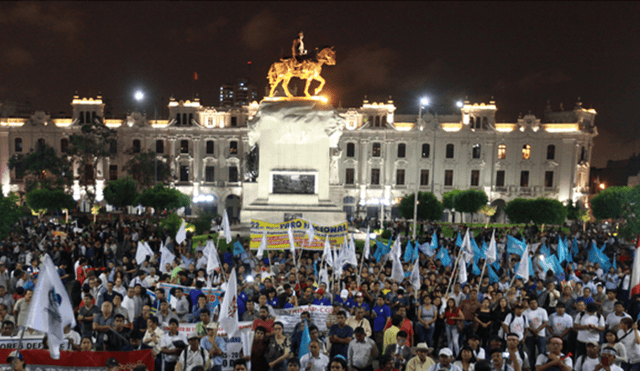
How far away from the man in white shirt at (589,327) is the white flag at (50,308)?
25.9 ft

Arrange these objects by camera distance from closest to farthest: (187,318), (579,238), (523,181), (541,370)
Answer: (541,370) → (187,318) → (579,238) → (523,181)

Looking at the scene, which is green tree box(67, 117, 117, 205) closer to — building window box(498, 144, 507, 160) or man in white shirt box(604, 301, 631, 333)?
building window box(498, 144, 507, 160)

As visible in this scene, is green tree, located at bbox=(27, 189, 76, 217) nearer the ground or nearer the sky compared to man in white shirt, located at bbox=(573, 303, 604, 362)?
nearer the ground

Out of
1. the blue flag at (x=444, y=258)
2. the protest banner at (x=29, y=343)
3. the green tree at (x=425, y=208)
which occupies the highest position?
the protest banner at (x=29, y=343)

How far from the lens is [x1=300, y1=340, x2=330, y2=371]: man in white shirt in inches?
266

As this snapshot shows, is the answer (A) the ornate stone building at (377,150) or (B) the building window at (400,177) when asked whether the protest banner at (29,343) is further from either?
(B) the building window at (400,177)

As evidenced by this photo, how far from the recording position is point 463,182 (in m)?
49.6

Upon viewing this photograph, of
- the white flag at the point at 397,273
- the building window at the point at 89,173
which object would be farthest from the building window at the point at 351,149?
the white flag at the point at 397,273

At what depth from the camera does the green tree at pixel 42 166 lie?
4550cm

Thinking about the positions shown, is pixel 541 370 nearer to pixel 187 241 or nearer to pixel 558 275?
pixel 558 275

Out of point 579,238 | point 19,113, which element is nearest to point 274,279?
point 579,238

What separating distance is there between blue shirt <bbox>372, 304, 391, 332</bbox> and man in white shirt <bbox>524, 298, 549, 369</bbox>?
2.43 m

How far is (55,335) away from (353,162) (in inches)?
1767

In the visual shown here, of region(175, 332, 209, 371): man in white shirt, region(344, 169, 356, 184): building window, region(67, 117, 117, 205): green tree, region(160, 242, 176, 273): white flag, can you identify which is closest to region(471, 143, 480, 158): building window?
region(344, 169, 356, 184): building window
